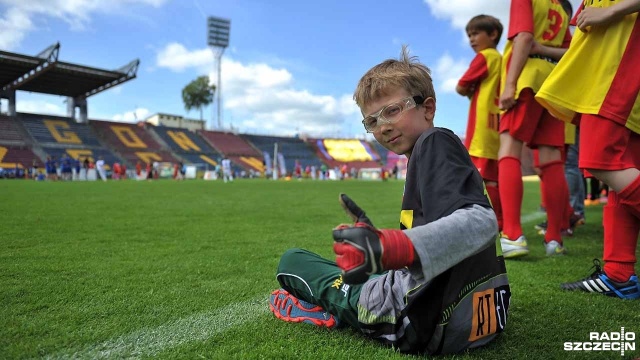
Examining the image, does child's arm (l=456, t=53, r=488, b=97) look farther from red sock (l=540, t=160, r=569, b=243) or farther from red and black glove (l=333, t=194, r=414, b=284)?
red and black glove (l=333, t=194, r=414, b=284)

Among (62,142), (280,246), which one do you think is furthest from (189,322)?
(62,142)

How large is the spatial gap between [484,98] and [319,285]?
2893 millimetres

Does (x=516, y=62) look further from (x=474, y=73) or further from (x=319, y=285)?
(x=319, y=285)

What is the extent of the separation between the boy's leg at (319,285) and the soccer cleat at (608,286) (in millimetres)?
1425

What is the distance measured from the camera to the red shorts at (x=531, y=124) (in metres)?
3.34

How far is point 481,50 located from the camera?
408 centimetres

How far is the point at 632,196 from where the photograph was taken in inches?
82.9

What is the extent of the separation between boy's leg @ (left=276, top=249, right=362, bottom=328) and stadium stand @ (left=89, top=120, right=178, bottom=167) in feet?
128

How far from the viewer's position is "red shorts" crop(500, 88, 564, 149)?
3.34 m

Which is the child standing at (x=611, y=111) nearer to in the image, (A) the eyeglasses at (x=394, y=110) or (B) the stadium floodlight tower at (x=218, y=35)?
(A) the eyeglasses at (x=394, y=110)

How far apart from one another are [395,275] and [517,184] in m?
2.25

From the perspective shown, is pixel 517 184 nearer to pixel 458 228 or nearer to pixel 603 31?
pixel 603 31

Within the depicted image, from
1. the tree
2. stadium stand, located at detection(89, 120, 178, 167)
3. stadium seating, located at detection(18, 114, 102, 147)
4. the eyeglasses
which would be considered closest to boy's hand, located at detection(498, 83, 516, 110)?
the eyeglasses

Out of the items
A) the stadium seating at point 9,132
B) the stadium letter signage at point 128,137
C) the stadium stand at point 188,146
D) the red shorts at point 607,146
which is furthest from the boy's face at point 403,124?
the stadium stand at point 188,146
